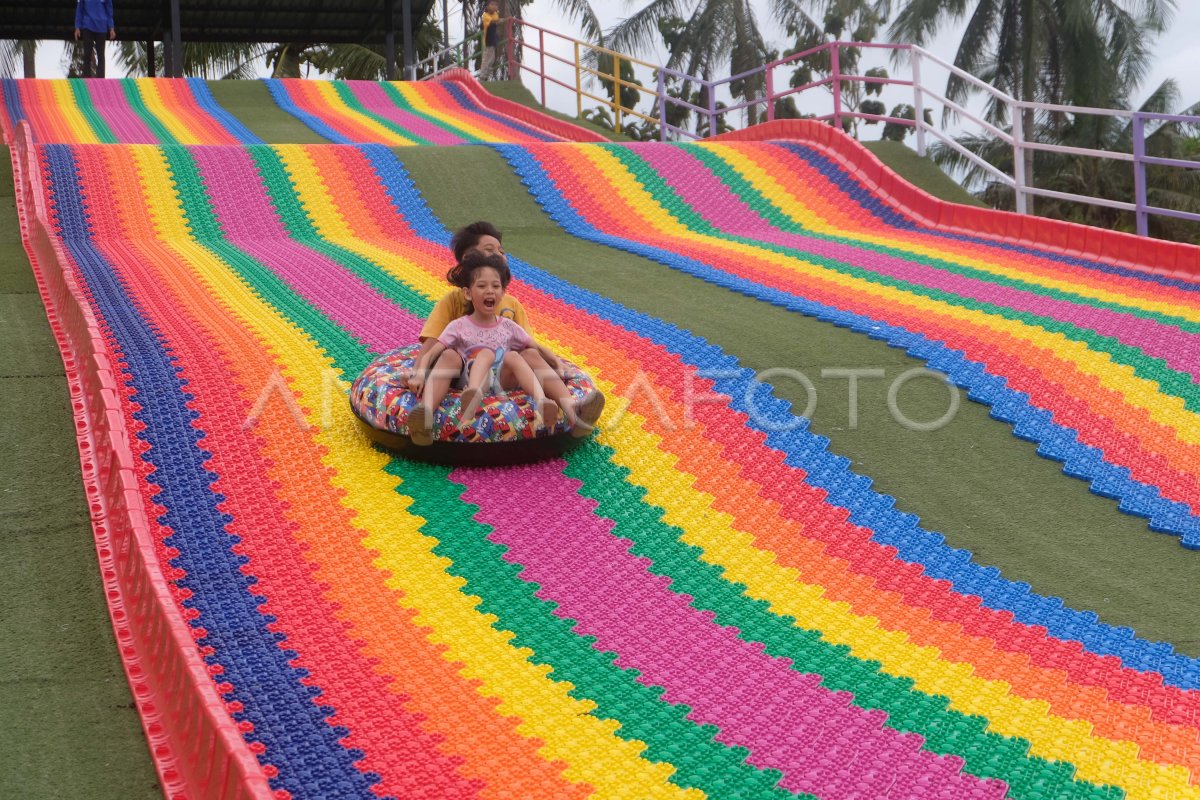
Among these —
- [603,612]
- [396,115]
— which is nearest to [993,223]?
[603,612]

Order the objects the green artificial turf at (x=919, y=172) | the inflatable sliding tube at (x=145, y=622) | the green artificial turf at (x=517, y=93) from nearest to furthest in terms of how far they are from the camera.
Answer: the inflatable sliding tube at (x=145, y=622) < the green artificial turf at (x=919, y=172) < the green artificial turf at (x=517, y=93)

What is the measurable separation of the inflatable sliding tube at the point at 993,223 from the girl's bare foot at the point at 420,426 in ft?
17.3

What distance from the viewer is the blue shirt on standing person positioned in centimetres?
1794

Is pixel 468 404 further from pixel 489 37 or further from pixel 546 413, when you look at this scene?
pixel 489 37

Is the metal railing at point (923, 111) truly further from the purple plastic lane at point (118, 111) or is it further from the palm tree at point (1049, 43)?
the palm tree at point (1049, 43)

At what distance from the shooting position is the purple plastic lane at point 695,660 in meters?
3.37

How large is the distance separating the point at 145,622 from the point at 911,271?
237 inches

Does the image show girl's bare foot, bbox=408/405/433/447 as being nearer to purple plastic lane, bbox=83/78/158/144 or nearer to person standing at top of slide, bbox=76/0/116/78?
purple plastic lane, bbox=83/78/158/144

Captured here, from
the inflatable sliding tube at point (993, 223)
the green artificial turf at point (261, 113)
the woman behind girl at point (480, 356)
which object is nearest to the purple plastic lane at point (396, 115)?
the green artificial turf at point (261, 113)

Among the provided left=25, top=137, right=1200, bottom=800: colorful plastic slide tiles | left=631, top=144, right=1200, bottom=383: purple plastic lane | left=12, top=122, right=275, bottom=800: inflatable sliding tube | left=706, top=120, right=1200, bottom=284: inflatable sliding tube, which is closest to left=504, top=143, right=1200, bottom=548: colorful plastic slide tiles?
left=631, top=144, right=1200, bottom=383: purple plastic lane

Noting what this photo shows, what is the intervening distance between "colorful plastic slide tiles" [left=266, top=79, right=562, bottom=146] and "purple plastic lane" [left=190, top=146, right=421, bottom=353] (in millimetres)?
3285

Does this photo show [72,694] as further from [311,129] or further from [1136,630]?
[311,129]

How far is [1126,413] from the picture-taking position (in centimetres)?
604

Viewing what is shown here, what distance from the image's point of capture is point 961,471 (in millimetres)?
5504
